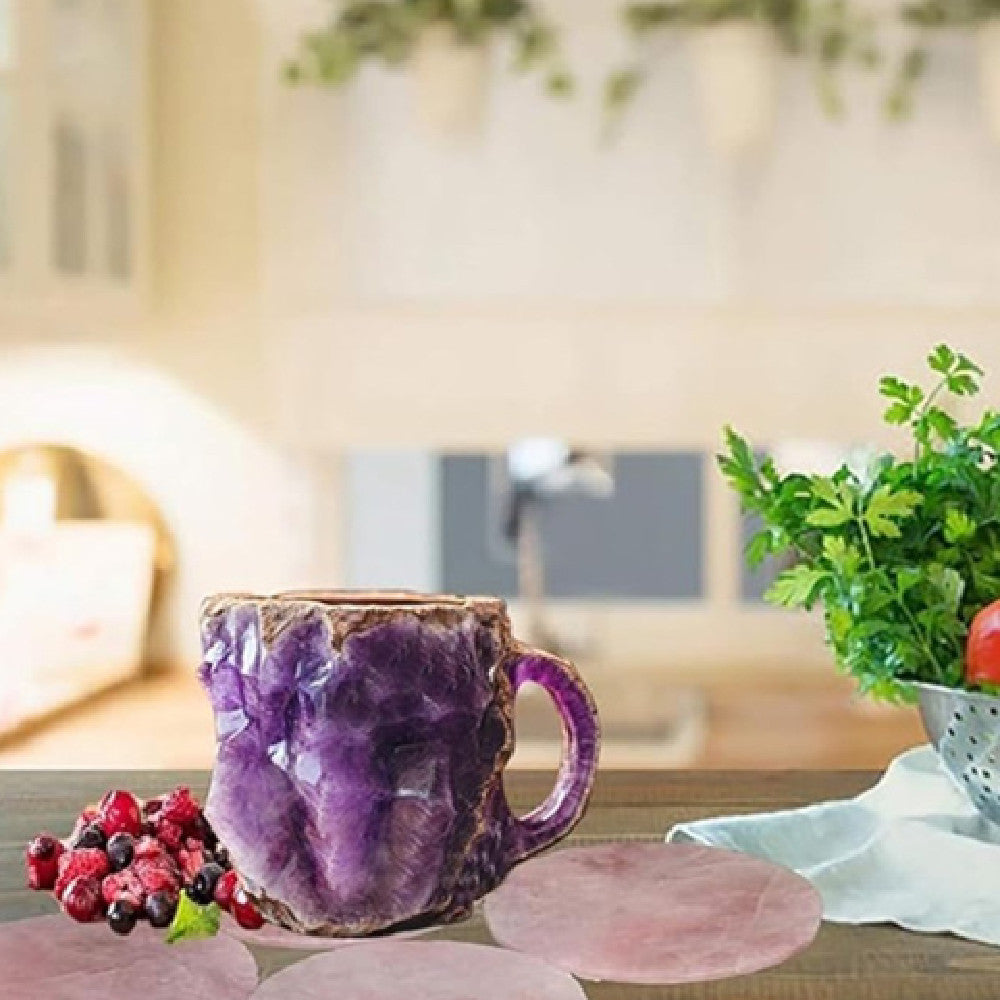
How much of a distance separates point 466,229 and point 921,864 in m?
2.29

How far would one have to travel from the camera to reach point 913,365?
2943mm

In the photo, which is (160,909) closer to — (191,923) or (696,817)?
(191,923)

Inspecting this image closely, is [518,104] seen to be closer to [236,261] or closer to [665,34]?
[665,34]

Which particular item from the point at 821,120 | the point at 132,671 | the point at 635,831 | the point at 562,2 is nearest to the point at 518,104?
the point at 562,2

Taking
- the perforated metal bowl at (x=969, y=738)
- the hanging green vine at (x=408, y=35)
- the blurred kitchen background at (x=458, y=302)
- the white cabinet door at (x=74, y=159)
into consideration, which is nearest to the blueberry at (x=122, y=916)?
the perforated metal bowl at (x=969, y=738)

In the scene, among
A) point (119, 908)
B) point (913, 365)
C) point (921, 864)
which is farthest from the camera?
point (913, 365)

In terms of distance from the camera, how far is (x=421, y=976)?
26.6 inches

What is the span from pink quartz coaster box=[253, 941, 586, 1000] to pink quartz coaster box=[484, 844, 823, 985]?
18 millimetres

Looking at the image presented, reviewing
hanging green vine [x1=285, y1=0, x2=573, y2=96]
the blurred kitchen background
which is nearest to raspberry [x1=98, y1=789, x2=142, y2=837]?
the blurred kitchen background

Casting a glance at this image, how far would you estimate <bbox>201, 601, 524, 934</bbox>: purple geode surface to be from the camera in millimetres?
727

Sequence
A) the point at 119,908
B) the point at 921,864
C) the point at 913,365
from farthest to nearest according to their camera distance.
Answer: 1. the point at 913,365
2. the point at 921,864
3. the point at 119,908

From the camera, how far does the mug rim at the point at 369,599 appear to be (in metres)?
0.76

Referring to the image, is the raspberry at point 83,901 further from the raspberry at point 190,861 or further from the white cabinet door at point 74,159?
the white cabinet door at point 74,159

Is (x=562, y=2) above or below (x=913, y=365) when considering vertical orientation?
above
